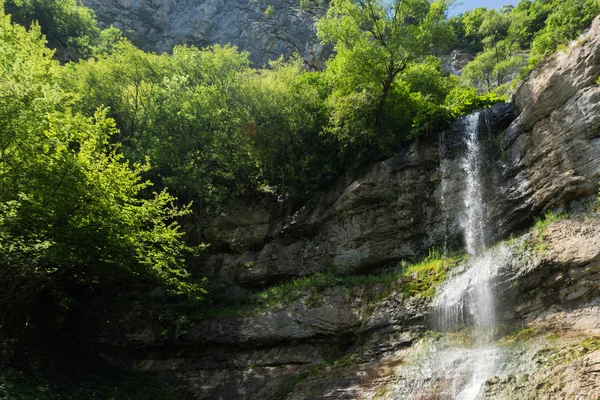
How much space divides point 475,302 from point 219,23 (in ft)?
165

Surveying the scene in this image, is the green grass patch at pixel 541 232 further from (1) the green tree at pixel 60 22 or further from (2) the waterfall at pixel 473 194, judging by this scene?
(1) the green tree at pixel 60 22

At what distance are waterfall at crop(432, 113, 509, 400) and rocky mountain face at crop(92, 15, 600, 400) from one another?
236 millimetres

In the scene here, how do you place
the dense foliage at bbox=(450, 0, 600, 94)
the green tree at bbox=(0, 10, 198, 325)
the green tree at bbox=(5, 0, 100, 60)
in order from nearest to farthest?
the green tree at bbox=(0, 10, 198, 325), the dense foliage at bbox=(450, 0, 600, 94), the green tree at bbox=(5, 0, 100, 60)

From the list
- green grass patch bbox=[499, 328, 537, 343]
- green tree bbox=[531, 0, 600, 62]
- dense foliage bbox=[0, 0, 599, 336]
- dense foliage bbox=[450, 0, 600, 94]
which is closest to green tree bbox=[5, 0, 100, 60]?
dense foliage bbox=[0, 0, 599, 336]

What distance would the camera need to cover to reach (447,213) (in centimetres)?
1442

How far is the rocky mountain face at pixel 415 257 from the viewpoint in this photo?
366 inches

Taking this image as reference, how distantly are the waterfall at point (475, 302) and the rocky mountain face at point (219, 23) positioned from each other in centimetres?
3773

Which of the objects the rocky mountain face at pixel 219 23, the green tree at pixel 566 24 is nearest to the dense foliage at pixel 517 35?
the green tree at pixel 566 24

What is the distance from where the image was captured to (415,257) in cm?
1437

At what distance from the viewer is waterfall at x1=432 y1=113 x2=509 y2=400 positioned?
8812mm

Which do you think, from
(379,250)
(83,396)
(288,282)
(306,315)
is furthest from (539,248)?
(83,396)

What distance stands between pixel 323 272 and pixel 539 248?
7.58 m

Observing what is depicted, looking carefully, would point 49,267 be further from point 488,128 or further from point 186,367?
point 488,128

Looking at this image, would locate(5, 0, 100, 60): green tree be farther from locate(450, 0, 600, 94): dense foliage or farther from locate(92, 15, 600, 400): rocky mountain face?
locate(450, 0, 600, 94): dense foliage
